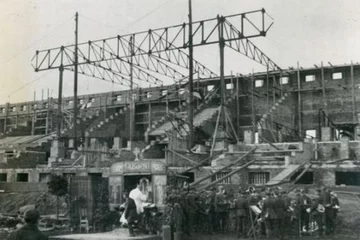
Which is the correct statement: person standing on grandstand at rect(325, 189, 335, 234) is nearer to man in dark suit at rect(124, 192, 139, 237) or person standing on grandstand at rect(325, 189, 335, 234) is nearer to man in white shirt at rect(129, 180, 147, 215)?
man in white shirt at rect(129, 180, 147, 215)

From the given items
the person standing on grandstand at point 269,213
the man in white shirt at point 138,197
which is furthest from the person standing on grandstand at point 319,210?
the man in white shirt at point 138,197

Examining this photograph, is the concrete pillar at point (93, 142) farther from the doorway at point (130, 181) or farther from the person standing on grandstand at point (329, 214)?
the person standing on grandstand at point (329, 214)

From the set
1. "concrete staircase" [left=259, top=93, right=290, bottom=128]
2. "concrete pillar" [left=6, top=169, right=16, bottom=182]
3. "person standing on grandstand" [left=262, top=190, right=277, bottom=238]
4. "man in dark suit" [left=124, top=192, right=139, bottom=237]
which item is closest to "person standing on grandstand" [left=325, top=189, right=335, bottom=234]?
"person standing on grandstand" [left=262, top=190, right=277, bottom=238]

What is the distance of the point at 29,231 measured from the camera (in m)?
6.97

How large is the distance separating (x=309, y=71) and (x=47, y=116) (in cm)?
2540

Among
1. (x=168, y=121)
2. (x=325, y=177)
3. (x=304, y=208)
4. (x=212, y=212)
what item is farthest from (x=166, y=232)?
(x=168, y=121)

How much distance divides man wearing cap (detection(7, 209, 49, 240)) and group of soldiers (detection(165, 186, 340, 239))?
906 centimetres

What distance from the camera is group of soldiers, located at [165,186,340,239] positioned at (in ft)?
52.8

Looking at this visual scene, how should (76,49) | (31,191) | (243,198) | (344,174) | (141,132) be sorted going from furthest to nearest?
(141,132), (76,49), (31,191), (344,174), (243,198)

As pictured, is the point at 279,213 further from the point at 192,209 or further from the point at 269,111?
the point at 269,111

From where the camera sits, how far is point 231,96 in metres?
41.9

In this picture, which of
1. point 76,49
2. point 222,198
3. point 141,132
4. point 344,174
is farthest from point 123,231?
point 141,132

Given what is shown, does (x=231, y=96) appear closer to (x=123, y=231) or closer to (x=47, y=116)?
(x=47, y=116)

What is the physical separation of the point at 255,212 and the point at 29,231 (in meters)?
10.9
